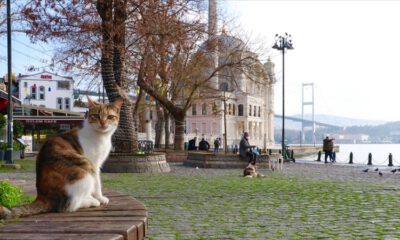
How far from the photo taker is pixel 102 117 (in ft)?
12.8

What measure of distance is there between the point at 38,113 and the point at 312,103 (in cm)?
12090

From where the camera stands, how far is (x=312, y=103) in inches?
6014

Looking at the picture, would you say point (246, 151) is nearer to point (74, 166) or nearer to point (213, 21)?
point (213, 21)

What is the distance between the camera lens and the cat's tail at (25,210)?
3.22 metres

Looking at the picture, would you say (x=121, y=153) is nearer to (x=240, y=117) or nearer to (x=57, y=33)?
(x=57, y=33)

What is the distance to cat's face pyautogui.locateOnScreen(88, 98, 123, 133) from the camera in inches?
154

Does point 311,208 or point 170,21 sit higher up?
point 170,21

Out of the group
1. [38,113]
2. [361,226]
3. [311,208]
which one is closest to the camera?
[361,226]

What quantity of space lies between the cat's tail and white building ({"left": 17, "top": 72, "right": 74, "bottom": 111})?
64949 mm

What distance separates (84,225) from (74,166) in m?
0.75

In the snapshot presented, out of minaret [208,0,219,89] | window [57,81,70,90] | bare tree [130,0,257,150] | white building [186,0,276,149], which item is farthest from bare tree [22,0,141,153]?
Result: window [57,81,70,90]

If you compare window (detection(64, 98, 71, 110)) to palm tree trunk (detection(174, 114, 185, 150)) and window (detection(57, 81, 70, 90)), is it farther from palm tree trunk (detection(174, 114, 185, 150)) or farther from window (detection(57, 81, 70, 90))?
palm tree trunk (detection(174, 114, 185, 150))

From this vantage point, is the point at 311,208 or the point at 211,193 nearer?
the point at 311,208

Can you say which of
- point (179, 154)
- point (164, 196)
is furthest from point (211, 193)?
point (179, 154)
